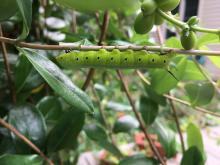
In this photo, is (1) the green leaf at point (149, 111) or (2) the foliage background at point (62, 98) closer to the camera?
(2) the foliage background at point (62, 98)

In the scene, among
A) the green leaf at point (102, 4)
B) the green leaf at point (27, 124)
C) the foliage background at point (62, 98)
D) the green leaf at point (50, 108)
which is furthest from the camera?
the green leaf at point (50, 108)

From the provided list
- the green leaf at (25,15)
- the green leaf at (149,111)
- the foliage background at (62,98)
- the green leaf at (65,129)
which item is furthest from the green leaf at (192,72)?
the green leaf at (25,15)

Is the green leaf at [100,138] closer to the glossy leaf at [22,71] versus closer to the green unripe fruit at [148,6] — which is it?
the glossy leaf at [22,71]

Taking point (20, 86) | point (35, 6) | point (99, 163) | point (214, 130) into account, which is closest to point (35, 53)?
point (20, 86)

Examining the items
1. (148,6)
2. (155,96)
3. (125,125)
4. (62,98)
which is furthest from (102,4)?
(125,125)

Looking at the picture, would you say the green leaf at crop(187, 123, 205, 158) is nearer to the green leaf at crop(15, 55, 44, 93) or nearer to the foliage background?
the foliage background

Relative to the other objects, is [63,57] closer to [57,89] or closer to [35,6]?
[57,89]
